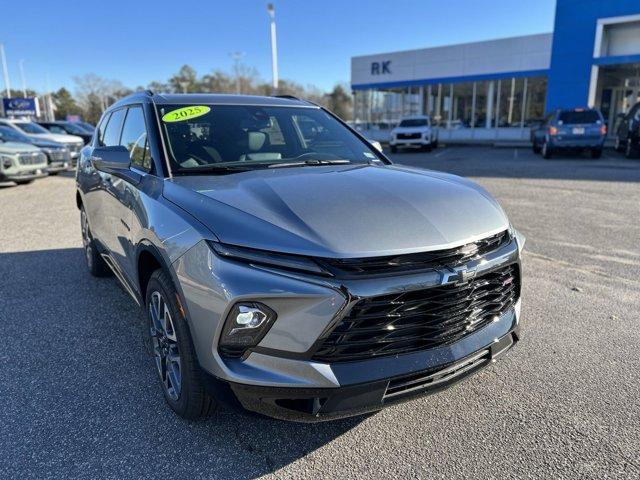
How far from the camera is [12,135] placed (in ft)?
49.0

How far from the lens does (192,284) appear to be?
226cm

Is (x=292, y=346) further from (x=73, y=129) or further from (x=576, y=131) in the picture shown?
(x=73, y=129)

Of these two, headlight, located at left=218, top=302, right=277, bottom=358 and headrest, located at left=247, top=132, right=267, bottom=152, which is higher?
headrest, located at left=247, top=132, right=267, bottom=152

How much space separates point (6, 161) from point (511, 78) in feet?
86.1

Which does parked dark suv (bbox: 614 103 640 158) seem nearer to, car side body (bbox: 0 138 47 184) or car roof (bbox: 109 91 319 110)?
car roof (bbox: 109 91 319 110)

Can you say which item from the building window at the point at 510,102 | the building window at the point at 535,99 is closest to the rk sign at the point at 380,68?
the building window at the point at 510,102

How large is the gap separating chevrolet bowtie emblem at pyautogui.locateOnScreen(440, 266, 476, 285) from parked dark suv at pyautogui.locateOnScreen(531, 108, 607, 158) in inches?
670

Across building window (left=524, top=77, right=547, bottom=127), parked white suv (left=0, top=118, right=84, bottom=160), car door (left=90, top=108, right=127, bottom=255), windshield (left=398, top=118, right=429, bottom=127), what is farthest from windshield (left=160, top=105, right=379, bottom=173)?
building window (left=524, top=77, right=547, bottom=127)

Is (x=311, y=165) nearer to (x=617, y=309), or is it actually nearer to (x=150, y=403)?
(x=150, y=403)

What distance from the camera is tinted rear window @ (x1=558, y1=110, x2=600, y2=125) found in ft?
55.3

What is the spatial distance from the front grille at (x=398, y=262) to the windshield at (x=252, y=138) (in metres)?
1.37

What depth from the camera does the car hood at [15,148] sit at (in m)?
12.5

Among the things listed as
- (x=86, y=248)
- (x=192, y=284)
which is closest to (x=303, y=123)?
(x=192, y=284)

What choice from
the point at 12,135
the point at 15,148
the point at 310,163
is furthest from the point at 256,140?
the point at 12,135
